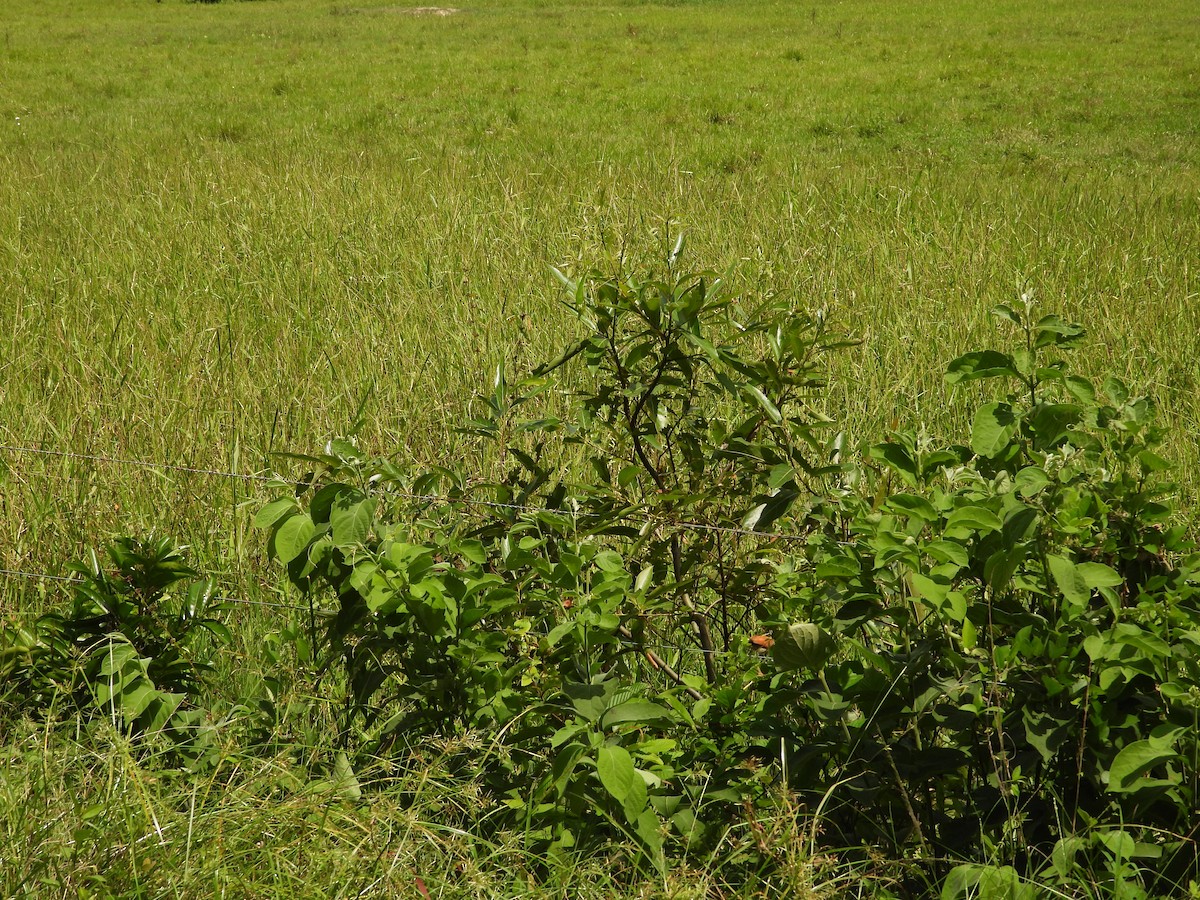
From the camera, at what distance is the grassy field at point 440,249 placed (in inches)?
108

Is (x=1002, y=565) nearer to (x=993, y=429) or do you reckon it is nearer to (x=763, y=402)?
(x=993, y=429)

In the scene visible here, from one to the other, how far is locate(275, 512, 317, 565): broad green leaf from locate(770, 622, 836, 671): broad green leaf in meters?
0.76

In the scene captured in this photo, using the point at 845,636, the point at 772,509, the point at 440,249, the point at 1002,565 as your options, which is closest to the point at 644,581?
the point at 772,509

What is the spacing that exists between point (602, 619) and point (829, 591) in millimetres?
356

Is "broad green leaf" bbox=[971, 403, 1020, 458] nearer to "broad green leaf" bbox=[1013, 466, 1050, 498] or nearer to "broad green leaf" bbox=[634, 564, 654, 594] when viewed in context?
"broad green leaf" bbox=[1013, 466, 1050, 498]

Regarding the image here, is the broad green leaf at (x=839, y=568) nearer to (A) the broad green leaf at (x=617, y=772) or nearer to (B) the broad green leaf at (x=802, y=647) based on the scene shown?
→ (B) the broad green leaf at (x=802, y=647)

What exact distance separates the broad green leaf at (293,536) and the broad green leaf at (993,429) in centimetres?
109

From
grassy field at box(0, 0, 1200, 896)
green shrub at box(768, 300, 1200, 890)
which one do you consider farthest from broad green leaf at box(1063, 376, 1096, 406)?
grassy field at box(0, 0, 1200, 896)

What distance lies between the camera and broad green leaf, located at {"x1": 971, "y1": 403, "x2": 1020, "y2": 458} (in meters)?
1.61

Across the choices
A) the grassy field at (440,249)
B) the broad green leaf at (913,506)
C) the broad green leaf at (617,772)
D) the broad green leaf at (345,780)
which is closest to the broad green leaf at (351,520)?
the grassy field at (440,249)

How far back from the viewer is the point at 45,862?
4.66 feet

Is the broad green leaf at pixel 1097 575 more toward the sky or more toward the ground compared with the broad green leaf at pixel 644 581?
more toward the sky

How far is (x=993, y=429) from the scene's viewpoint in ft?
5.31

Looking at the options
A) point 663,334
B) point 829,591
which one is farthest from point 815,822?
point 663,334
